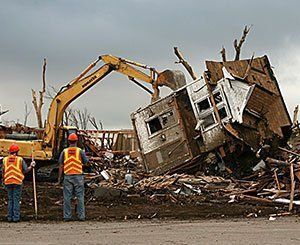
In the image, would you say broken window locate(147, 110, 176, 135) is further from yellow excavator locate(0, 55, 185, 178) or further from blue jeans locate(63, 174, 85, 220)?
blue jeans locate(63, 174, 85, 220)

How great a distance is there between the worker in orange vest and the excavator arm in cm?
1082

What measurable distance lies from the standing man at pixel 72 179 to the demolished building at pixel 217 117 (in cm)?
1038

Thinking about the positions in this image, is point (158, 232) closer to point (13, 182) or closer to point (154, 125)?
point (13, 182)

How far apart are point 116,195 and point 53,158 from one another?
8181 millimetres

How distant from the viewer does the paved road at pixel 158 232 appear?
12.1 m

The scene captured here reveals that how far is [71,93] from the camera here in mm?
28047

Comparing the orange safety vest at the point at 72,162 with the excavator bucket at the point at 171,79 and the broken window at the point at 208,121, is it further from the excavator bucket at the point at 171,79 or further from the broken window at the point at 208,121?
the broken window at the point at 208,121

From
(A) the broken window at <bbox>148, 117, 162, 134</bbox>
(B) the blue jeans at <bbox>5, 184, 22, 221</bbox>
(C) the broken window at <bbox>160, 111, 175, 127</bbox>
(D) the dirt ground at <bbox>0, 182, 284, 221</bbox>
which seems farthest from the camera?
(A) the broken window at <bbox>148, 117, 162, 134</bbox>

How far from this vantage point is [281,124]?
26656mm

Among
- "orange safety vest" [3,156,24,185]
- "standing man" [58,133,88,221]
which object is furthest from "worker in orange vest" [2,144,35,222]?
"standing man" [58,133,88,221]

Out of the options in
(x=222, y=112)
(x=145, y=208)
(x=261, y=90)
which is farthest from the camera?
(x=222, y=112)

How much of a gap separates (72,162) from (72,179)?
0.42 m

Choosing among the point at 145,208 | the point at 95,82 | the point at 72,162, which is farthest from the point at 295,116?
the point at 72,162

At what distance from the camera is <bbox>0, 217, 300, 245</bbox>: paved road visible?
39.8 feet
